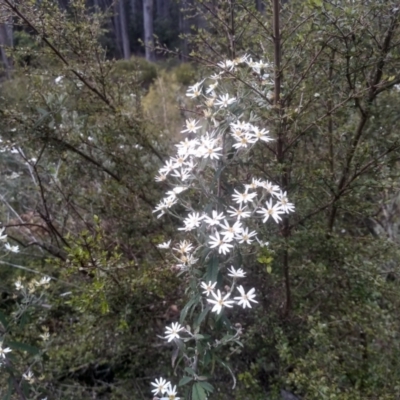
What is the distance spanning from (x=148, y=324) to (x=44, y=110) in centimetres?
110

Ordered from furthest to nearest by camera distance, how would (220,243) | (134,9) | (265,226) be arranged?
(134,9), (265,226), (220,243)

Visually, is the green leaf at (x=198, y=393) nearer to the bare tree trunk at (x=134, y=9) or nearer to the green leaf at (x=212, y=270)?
the green leaf at (x=212, y=270)

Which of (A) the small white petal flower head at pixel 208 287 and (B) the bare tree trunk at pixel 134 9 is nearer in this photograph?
(A) the small white petal flower head at pixel 208 287

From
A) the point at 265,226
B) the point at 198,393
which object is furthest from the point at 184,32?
the point at 198,393

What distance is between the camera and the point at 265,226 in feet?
5.71

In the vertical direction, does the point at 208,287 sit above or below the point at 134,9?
above

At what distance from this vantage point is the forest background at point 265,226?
5.36 ft

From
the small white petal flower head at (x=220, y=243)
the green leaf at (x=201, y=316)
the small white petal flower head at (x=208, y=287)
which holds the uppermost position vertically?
the small white petal flower head at (x=220, y=243)

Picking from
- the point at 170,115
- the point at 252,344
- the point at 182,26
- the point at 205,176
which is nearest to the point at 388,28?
the point at 205,176

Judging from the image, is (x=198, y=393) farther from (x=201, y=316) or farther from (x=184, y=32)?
(x=184, y=32)

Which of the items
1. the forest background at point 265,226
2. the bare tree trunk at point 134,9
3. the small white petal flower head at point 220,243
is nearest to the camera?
the small white petal flower head at point 220,243

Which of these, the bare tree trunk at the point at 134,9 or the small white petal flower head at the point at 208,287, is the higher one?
the small white petal flower head at the point at 208,287

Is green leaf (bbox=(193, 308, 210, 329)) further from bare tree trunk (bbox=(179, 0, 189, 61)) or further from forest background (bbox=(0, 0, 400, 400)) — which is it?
bare tree trunk (bbox=(179, 0, 189, 61))

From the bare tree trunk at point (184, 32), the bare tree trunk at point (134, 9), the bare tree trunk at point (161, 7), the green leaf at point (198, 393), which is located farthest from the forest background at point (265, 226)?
the bare tree trunk at point (161, 7)
